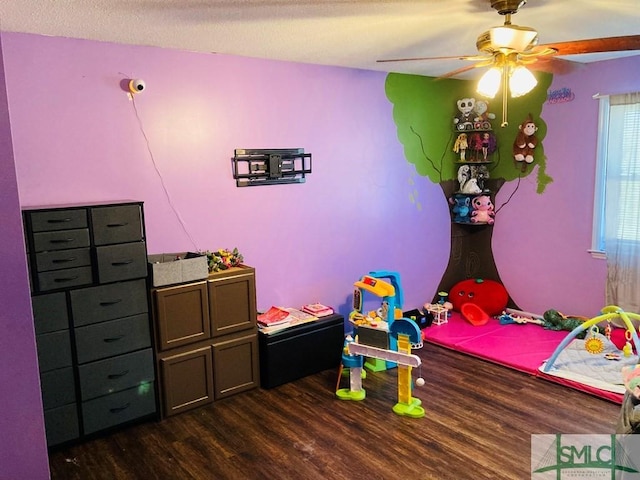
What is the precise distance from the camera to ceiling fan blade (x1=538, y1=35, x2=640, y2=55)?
212 centimetres

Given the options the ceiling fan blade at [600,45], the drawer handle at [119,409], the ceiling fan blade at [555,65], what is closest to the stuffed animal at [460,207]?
the ceiling fan blade at [555,65]

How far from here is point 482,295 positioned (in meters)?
4.88

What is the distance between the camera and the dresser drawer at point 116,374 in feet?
9.21

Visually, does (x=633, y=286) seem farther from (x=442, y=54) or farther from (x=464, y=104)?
(x=442, y=54)

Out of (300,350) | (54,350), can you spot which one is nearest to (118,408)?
(54,350)

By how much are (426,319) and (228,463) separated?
2497mm

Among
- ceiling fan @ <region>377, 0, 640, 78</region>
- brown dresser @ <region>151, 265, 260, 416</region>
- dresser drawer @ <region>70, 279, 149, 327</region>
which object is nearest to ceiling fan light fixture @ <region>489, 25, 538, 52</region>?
ceiling fan @ <region>377, 0, 640, 78</region>

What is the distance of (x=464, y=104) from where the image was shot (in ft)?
15.7

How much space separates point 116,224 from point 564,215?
12.1ft

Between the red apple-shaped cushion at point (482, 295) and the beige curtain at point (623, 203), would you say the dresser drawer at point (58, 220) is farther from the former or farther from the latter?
the beige curtain at point (623, 203)

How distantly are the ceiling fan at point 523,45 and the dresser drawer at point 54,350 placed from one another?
2.35 metres

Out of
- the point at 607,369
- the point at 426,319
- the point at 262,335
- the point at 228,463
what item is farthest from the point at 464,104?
the point at 228,463

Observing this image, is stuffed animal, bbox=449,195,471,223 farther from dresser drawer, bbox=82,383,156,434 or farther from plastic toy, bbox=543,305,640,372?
dresser drawer, bbox=82,383,156,434

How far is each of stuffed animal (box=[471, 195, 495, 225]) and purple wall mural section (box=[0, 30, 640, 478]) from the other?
0.14 metres
